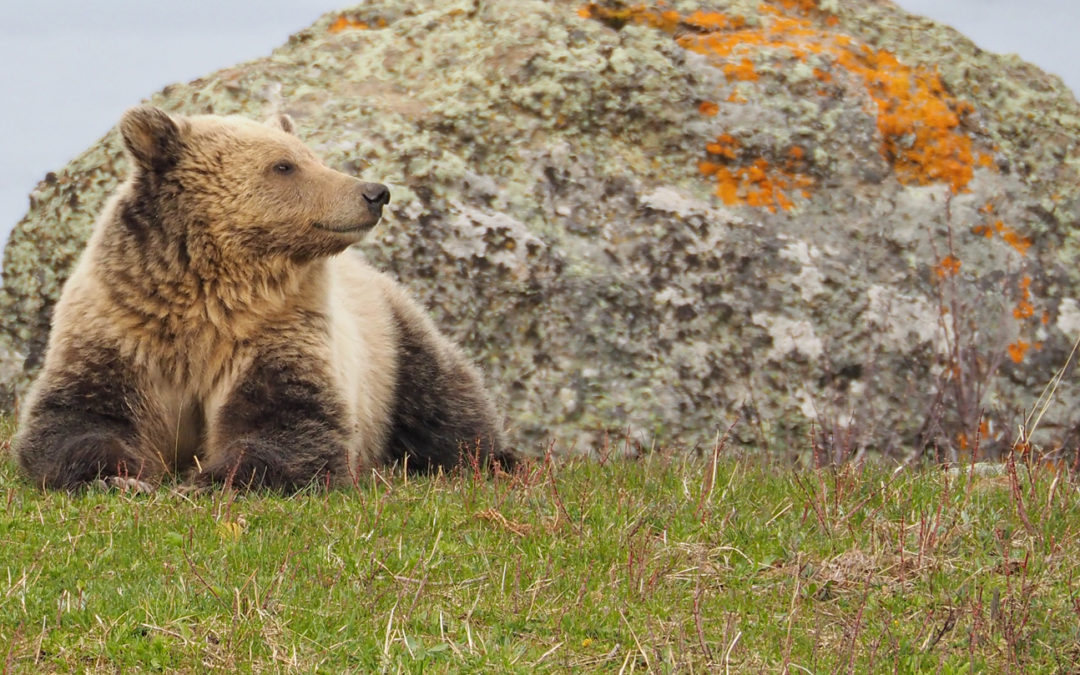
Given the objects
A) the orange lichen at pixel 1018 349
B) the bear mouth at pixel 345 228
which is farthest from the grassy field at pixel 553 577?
the orange lichen at pixel 1018 349

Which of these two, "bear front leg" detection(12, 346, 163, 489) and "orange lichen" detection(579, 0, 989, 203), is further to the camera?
"orange lichen" detection(579, 0, 989, 203)

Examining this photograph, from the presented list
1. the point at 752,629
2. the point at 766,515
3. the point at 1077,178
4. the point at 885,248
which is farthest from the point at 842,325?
the point at 752,629

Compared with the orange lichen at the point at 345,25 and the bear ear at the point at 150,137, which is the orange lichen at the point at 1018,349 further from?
the bear ear at the point at 150,137

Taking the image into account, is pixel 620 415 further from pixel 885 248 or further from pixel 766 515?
pixel 766 515

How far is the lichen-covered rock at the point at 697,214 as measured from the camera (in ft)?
28.0

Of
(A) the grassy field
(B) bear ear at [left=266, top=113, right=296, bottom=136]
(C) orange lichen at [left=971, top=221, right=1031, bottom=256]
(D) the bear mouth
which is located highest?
(B) bear ear at [left=266, top=113, right=296, bottom=136]

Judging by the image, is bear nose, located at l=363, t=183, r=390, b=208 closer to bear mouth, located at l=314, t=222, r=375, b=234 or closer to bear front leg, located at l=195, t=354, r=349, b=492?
bear mouth, located at l=314, t=222, r=375, b=234

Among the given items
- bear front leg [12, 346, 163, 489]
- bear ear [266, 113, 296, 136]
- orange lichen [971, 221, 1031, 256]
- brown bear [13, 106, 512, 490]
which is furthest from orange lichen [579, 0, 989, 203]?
bear front leg [12, 346, 163, 489]

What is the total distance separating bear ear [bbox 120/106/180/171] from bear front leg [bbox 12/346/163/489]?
0.91 meters

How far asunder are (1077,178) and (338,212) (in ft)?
17.7

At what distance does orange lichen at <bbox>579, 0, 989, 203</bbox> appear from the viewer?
30.4 feet

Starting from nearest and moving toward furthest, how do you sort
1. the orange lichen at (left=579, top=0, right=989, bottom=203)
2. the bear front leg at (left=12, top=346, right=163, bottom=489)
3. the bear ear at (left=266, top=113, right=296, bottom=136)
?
1. the bear front leg at (left=12, top=346, right=163, bottom=489)
2. the bear ear at (left=266, top=113, right=296, bottom=136)
3. the orange lichen at (left=579, top=0, right=989, bottom=203)

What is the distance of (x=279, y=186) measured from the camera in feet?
22.1

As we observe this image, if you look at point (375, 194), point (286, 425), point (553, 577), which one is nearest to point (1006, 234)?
point (375, 194)
